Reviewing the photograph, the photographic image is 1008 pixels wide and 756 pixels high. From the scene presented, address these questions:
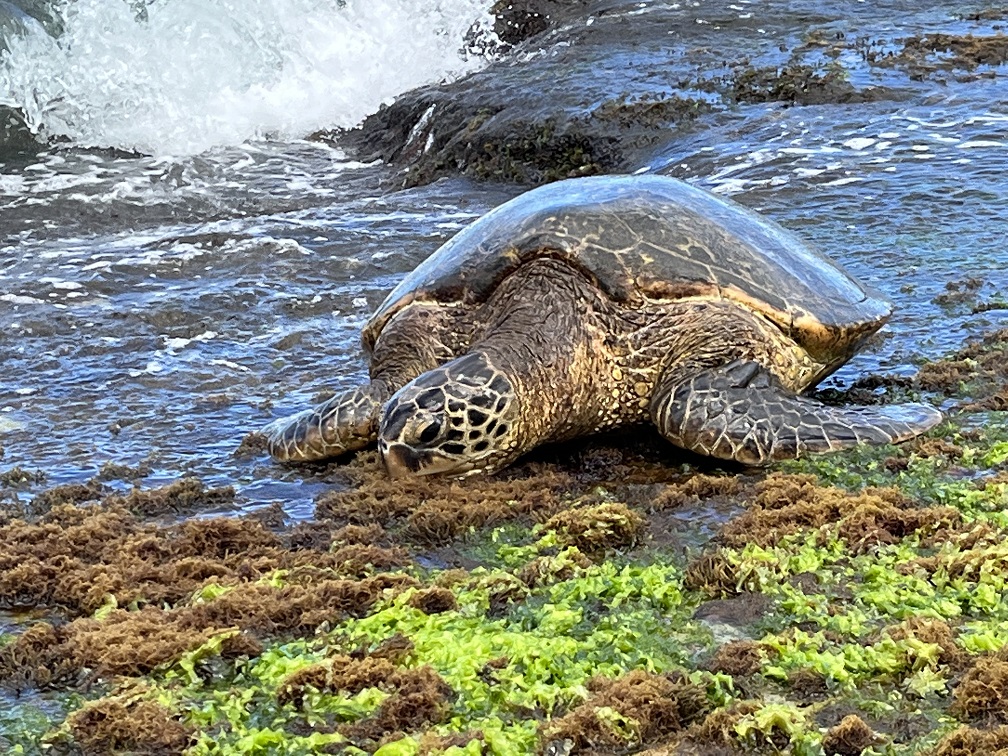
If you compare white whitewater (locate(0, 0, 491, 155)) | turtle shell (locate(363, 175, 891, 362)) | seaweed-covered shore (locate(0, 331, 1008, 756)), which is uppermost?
white whitewater (locate(0, 0, 491, 155))

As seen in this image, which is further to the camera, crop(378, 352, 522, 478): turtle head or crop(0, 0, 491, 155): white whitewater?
crop(0, 0, 491, 155): white whitewater

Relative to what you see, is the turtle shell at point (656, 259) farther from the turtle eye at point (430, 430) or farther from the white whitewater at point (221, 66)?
the white whitewater at point (221, 66)

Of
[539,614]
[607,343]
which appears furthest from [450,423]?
[539,614]

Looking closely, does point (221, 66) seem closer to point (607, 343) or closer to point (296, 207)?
point (296, 207)

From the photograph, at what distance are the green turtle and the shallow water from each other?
18.8 inches

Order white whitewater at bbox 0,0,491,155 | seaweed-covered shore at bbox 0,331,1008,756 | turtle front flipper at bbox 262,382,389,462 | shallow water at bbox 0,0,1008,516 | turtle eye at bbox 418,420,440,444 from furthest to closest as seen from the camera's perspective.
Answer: white whitewater at bbox 0,0,491,155 < shallow water at bbox 0,0,1008,516 < turtle front flipper at bbox 262,382,389,462 < turtle eye at bbox 418,420,440,444 < seaweed-covered shore at bbox 0,331,1008,756

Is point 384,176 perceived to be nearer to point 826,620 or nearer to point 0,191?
point 0,191

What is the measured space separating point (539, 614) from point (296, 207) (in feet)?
29.5

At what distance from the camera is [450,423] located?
172 inches

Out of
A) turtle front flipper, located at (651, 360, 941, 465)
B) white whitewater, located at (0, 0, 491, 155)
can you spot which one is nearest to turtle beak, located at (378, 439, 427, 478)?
turtle front flipper, located at (651, 360, 941, 465)

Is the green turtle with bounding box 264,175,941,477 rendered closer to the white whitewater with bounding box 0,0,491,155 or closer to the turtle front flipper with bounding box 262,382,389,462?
the turtle front flipper with bounding box 262,382,389,462

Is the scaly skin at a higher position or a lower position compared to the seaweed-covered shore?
higher

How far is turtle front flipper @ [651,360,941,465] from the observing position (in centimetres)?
436

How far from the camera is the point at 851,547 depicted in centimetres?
349
